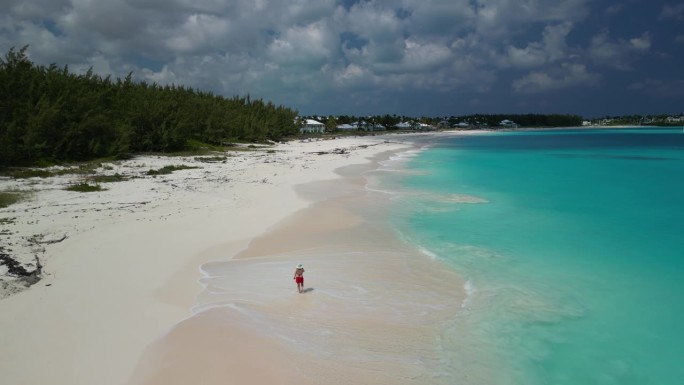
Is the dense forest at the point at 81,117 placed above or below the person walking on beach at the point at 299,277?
above

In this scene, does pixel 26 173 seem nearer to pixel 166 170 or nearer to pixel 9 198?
pixel 9 198

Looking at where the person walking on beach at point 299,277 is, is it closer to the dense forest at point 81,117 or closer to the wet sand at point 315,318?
the wet sand at point 315,318

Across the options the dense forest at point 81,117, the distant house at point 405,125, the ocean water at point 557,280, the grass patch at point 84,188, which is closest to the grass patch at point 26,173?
the dense forest at point 81,117

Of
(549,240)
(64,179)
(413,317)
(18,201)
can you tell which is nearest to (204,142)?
(64,179)

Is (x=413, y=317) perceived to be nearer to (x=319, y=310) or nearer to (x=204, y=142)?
(x=319, y=310)

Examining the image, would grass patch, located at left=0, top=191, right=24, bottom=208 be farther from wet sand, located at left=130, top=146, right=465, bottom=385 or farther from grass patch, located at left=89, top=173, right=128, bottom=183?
wet sand, located at left=130, top=146, right=465, bottom=385

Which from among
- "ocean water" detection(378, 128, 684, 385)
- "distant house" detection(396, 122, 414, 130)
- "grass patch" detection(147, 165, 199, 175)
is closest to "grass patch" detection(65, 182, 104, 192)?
"grass patch" detection(147, 165, 199, 175)
